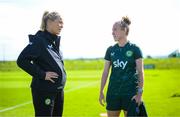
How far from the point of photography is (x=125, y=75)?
19.0 ft

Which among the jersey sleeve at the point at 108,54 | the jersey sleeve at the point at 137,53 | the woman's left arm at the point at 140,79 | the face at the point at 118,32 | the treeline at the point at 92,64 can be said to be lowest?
the treeline at the point at 92,64

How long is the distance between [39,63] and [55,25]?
51cm

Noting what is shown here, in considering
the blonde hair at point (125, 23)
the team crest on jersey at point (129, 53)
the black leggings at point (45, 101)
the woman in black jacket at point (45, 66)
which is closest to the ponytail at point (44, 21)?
the woman in black jacket at point (45, 66)

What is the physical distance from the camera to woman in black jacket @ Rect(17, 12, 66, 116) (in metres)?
5.45

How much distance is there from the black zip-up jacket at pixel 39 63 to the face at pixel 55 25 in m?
0.13

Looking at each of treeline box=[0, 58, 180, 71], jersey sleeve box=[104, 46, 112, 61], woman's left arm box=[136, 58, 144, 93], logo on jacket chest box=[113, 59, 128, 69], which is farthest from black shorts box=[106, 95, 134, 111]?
treeline box=[0, 58, 180, 71]

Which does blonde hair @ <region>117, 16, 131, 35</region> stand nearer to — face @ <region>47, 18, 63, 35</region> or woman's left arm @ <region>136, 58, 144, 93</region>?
woman's left arm @ <region>136, 58, 144, 93</region>

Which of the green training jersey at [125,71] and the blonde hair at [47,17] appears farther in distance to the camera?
the green training jersey at [125,71]

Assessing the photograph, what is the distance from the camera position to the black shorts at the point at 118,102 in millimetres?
5793

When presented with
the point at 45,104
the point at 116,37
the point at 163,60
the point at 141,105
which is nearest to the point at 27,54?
the point at 45,104

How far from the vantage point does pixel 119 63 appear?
583 centimetres

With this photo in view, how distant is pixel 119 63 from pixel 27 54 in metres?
1.20

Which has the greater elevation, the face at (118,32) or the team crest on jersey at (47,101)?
the face at (118,32)

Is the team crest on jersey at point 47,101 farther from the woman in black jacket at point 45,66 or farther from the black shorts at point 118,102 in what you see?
the black shorts at point 118,102
